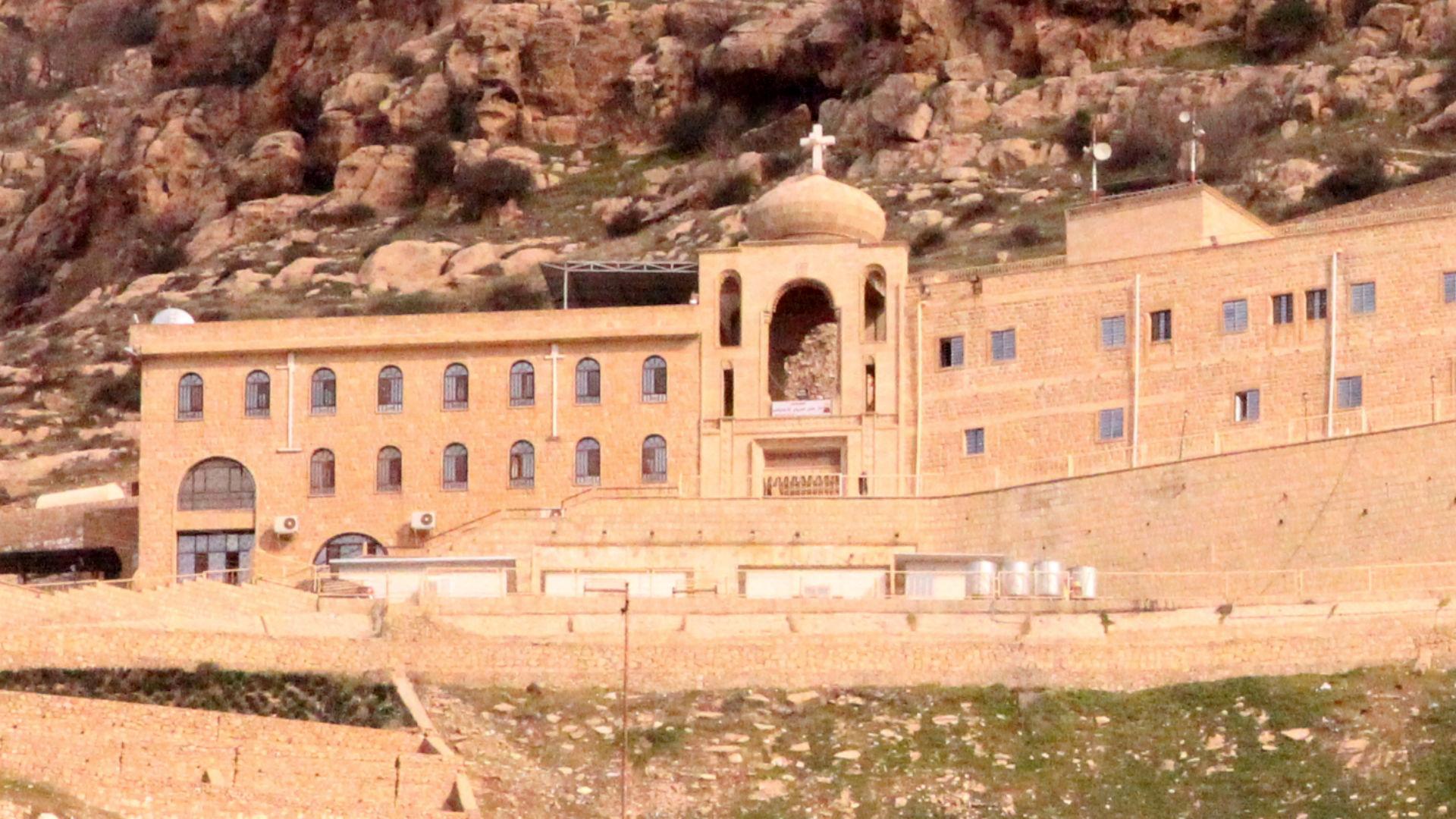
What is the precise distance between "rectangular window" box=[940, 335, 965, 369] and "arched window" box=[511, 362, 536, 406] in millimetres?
7303

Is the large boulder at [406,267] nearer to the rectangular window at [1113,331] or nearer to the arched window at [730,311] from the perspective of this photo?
the arched window at [730,311]

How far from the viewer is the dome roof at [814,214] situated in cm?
6006

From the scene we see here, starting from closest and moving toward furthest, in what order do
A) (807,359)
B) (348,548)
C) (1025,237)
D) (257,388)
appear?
(348,548) < (257,388) < (807,359) < (1025,237)

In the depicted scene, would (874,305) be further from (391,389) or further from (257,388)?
(257,388)

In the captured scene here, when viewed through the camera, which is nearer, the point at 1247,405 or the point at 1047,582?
the point at 1047,582

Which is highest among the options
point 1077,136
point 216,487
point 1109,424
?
point 1077,136

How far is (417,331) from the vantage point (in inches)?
2324

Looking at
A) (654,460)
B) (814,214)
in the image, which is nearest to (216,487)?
(654,460)

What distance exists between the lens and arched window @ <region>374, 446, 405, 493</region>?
2308 inches

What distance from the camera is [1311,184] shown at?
79.2 metres

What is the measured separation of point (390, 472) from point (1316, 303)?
1657 centimetres

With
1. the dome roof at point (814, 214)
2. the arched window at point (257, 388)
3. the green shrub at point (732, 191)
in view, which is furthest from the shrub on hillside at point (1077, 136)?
the arched window at point (257, 388)

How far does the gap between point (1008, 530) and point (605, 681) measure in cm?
999

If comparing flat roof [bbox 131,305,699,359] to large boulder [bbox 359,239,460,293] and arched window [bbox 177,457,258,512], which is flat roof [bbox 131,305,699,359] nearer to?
arched window [bbox 177,457,258,512]
